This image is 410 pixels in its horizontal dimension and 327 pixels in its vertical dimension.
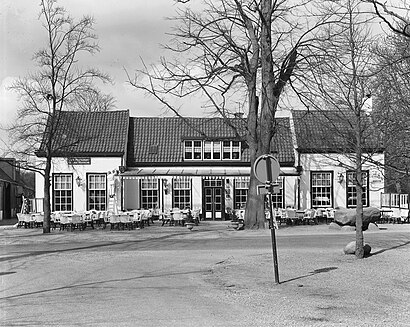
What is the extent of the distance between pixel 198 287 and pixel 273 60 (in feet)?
60.9

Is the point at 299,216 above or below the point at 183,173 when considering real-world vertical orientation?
below

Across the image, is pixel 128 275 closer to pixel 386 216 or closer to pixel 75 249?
pixel 75 249

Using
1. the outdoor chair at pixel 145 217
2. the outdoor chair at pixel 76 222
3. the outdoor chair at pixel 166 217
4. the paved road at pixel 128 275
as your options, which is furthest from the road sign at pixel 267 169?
the outdoor chair at pixel 166 217

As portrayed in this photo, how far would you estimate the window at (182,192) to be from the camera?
43.2 m

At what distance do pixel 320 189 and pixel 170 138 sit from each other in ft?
35.9

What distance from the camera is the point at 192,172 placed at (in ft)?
141

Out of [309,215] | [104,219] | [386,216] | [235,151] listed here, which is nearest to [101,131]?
[235,151]

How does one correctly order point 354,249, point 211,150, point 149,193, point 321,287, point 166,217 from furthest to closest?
point 211,150, point 149,193, point 166,217, point 354,249, point 321,287

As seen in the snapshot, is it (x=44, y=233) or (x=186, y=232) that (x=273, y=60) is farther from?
(x=44, y=233)

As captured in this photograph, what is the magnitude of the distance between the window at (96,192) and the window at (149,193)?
253cm

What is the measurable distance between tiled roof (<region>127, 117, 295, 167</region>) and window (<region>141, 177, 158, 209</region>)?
1595mm

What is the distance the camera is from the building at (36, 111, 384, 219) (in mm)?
42594

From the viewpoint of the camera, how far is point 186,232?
102ft

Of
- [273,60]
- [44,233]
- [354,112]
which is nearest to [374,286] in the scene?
[354,112]
